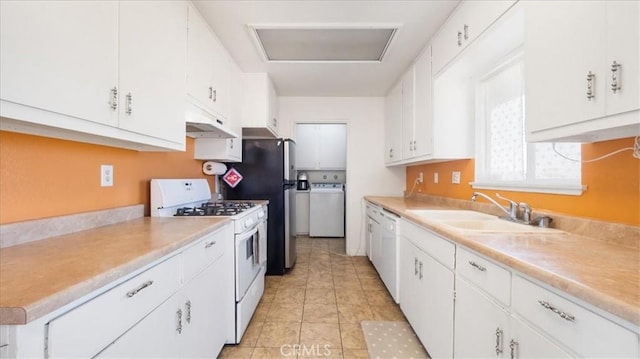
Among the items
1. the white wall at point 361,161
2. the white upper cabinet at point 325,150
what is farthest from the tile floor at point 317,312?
the white upper cabinet at point 325,150

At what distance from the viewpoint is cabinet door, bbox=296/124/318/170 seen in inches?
223

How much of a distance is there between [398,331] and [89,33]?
242cm

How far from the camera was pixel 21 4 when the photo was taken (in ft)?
2.60

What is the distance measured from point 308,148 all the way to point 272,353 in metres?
4.27

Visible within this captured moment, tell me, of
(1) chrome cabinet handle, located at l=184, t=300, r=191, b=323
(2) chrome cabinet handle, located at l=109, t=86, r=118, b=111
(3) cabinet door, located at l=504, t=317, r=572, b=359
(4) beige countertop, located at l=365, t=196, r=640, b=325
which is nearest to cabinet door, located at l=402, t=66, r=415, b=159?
(4) beige countertop, located at l=365, t=196, r=640, b=325

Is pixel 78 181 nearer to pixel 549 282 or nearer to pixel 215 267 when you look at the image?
pixel 215 267

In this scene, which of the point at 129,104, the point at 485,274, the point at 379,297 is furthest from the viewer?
the point at 379,297

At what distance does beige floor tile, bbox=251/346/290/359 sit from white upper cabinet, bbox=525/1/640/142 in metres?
1.82

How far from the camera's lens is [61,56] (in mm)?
910

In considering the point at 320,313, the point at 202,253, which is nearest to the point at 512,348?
the point at 202,253

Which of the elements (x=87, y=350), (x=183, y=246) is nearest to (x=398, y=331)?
(x=183, y=246)

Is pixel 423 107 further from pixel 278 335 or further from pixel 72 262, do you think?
pixel 72 262

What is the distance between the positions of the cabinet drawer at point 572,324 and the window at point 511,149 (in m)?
0.81

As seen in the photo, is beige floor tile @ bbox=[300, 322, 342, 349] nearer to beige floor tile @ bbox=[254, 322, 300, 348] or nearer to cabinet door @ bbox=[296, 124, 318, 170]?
beige floor tile @ bbox=[254, 322, 300, 348]
